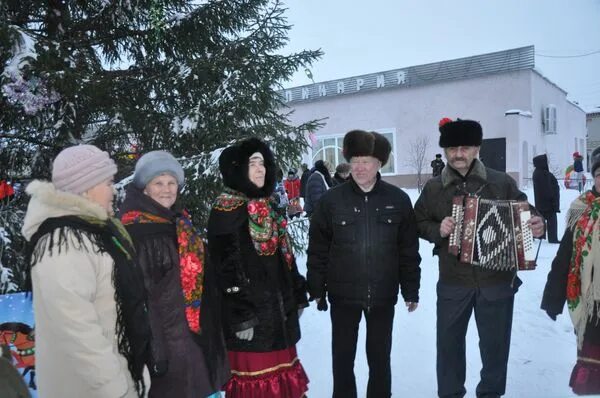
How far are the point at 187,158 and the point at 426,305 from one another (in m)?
3.65

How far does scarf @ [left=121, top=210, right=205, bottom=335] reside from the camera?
8.43 feet

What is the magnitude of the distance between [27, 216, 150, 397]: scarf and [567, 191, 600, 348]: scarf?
277 cm

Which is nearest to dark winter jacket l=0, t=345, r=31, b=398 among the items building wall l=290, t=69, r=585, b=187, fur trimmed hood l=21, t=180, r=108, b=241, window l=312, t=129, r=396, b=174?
fur trimmed hood l=21, t=180, r=108, b=241

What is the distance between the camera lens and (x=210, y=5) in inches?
200

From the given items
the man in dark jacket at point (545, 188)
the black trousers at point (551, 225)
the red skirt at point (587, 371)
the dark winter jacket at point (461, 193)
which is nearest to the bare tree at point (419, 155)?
the black trousers at point (551, 225)

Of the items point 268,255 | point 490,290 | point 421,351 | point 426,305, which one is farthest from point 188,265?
point 426,305

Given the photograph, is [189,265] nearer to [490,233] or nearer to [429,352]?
[490,233]

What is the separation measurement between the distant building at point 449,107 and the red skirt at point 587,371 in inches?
636

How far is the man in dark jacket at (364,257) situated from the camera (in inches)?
126

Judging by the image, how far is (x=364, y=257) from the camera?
319cm

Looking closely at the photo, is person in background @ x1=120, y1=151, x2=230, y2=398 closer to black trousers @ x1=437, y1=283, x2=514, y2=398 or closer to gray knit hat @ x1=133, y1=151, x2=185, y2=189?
gray knit hat @ x1=133, y1=151, x2=185, y2=189

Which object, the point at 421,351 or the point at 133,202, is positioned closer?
the point at 133,202

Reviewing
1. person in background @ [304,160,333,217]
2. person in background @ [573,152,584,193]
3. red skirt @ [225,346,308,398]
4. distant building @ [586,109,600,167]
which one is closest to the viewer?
red skirt @ [225,346,308,398]

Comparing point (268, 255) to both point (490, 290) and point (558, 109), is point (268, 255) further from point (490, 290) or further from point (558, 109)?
point (558, 109)
